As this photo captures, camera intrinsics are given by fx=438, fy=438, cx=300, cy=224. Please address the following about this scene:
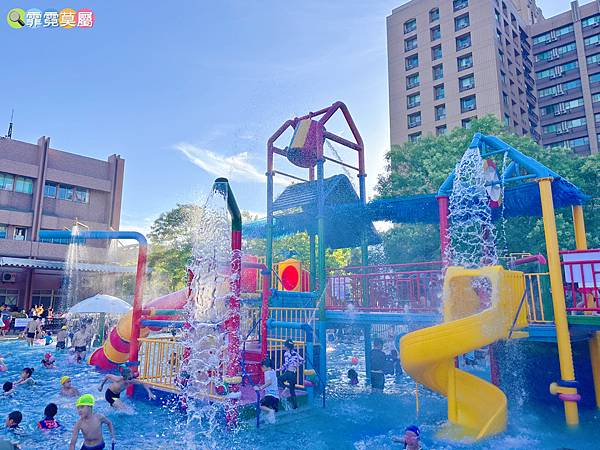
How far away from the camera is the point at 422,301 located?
1105 cm

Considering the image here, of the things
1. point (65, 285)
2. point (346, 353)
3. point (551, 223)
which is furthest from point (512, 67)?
point (65, 285)

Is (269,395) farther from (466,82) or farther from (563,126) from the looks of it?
(563,126)

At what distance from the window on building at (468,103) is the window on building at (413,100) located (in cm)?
421

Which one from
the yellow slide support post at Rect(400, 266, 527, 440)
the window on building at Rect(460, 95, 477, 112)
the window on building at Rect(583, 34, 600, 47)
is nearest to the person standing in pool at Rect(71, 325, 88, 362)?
the yellow slide support post at Rect(400, 266, 527, 440)

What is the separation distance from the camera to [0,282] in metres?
31.0

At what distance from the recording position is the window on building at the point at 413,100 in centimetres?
4100

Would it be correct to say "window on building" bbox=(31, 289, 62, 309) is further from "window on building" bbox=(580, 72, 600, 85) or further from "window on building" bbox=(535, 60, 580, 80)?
"window on building" bbox=(580, 72, 600, 85)

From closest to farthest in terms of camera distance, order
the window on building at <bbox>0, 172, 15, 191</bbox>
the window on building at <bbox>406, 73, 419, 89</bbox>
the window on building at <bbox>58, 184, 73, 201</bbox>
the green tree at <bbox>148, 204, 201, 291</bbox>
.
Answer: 1. the window on building at <bbox>0, 172, 15, 191</bbox>
2. the green tree at <bbox>148, 204, 201, 291</bbox>
3. the window on building at <bbox>58, 184, 73, 201</bbox>
4. the window on building at <bbox>406, 73, 419, 89</bbox>

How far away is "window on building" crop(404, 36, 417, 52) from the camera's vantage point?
138 feet

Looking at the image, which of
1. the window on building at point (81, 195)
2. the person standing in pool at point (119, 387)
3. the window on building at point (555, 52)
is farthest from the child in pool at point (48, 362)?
the window on building at point (555, 52)

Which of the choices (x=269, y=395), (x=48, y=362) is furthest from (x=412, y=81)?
(x=269, y=395)

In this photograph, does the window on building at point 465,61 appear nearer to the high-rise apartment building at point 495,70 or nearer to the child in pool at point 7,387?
the high-rise apartment building at point 495,70

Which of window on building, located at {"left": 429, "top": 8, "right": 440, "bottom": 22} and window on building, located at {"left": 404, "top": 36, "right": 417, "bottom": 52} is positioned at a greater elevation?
window on building, located at {"left": 429, "top": 8, "right": 440, "bottom": 22}

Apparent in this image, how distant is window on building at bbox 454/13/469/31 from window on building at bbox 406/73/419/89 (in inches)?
203
